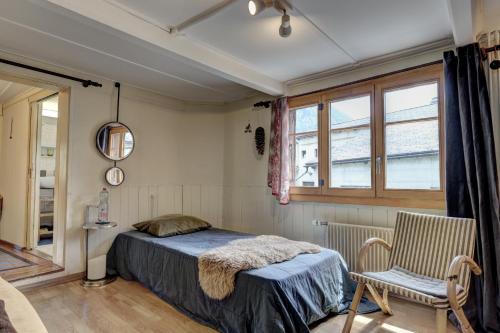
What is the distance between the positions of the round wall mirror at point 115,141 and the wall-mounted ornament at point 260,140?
161cm

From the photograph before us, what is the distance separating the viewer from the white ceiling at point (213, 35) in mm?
2076

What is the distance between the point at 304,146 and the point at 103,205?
8.11 feet

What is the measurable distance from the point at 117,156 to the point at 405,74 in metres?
3.29

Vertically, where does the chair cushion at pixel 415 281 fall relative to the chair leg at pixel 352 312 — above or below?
above

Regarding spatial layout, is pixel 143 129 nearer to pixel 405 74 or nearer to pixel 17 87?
pixel 17 87

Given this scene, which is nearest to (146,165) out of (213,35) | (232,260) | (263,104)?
(263,104)

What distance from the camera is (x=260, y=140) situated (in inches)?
156

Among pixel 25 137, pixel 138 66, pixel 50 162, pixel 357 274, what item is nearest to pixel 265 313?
pixel 357 274

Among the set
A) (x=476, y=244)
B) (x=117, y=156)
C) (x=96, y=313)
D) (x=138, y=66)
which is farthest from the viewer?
(x=117, y=156)

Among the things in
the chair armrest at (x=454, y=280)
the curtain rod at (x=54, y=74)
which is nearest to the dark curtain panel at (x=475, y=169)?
the chair armrest at (x=454, y=280)

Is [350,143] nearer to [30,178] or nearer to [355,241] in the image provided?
[355,241]

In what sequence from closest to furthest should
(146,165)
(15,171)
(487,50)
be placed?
(487,50), (146,165), (15,171)

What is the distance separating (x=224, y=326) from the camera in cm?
218

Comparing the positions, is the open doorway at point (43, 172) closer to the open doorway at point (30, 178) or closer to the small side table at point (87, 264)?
the open doorway at point (30, 178)
